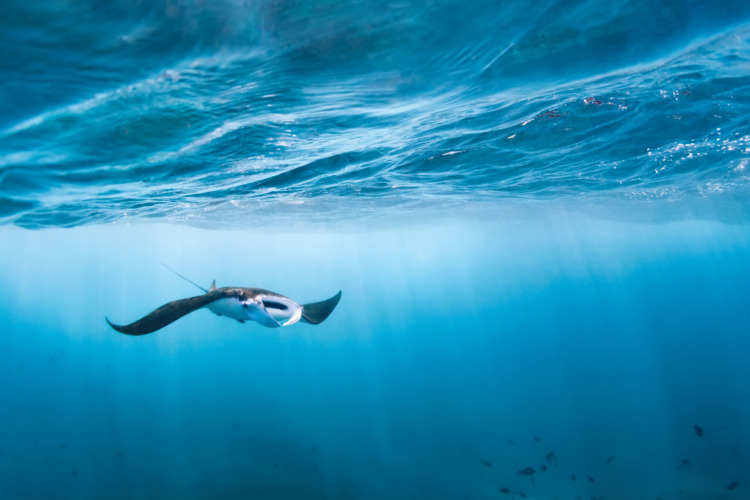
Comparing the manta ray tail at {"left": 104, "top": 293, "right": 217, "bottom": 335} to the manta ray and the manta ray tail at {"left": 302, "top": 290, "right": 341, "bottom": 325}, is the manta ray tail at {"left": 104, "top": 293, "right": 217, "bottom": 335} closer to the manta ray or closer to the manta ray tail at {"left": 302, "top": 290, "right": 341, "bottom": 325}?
the manta ray

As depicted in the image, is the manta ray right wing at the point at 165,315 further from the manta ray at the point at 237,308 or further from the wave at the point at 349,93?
the wave at the point at 349,93

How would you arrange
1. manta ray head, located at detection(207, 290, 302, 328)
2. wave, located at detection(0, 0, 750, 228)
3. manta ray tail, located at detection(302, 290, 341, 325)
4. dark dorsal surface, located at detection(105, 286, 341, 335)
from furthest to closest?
manta ray tail, located at detection(302, 290, 341, 325), wave, located at detection(0, 0, 750, 228), dark dorsal surface, located at detection(105, 286, 341, 335), manta ray head, located at detection(207, 290, 302, 328)

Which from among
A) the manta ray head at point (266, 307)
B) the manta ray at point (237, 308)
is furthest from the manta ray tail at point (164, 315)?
the manta ray head at point (266, 307)

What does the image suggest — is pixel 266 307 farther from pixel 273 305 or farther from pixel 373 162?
pixel 373 162

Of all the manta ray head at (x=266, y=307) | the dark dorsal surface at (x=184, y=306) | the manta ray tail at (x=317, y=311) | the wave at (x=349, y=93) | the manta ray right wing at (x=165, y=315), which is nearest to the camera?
the manta ray head at (x=266, y=307)

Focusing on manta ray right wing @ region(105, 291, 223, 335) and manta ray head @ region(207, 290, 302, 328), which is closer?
manta ray head @ region(207, 290, 302, 328)

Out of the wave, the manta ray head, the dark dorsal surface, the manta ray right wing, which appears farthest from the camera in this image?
the wave

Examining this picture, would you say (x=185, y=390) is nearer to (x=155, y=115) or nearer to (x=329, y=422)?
(x=329, y=422)

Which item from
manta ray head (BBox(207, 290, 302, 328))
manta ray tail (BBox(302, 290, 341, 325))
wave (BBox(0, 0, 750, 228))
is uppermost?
wave (BBox(0, 0, 750, 228))

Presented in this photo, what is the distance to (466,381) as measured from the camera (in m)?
37.9

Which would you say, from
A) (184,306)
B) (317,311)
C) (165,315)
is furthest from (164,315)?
(317,311)

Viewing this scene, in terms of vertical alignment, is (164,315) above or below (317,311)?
above

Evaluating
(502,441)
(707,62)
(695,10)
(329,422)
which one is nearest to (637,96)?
(707,62)

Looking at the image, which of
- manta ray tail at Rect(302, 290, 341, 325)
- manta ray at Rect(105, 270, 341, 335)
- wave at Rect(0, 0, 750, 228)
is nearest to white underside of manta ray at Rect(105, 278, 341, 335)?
manta ray at Rect(105, 270, 341, 335)
